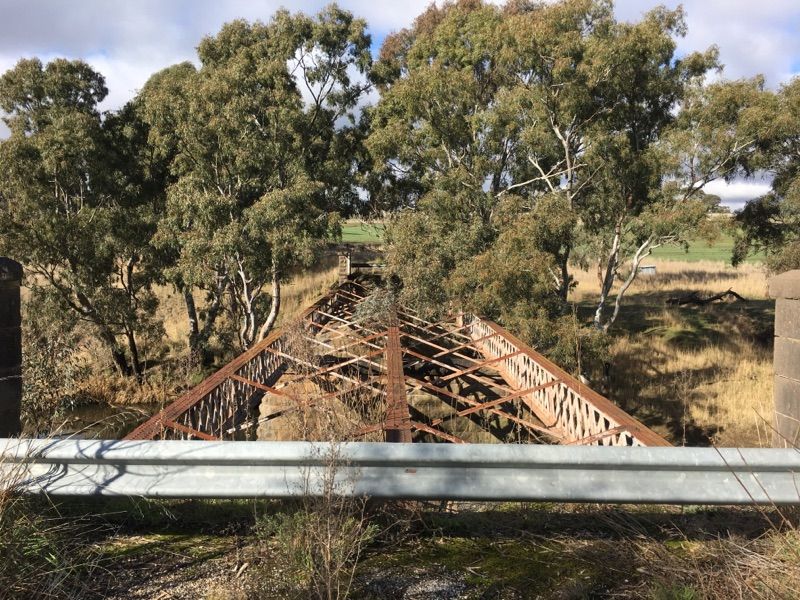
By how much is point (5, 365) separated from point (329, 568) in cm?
286

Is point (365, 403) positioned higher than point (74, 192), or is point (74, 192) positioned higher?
point (74, 192)

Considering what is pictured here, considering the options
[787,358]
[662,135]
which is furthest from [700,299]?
[787,358]

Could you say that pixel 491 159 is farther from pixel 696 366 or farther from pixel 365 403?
pixel 365 403

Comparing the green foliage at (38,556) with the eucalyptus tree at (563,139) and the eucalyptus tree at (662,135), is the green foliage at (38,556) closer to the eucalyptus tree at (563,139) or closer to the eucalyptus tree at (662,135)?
the eucalyptus tree at (563,139)

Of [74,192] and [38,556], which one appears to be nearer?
[38,556]

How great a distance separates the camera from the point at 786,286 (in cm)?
387

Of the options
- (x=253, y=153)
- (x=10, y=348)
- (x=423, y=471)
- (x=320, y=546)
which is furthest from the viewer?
(x=253, y=153)

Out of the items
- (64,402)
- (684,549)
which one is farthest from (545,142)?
(684,549)

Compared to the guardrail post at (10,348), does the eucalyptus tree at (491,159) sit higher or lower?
higher

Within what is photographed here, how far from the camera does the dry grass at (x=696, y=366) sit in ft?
58.5

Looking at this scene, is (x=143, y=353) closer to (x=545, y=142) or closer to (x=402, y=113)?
(x=402, y=113)

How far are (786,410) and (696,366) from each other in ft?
65.6

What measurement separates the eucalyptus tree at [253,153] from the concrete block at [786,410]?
15.5 metres

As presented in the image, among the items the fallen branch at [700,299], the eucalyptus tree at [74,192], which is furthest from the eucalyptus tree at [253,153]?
the fallen branch at [700,299]
